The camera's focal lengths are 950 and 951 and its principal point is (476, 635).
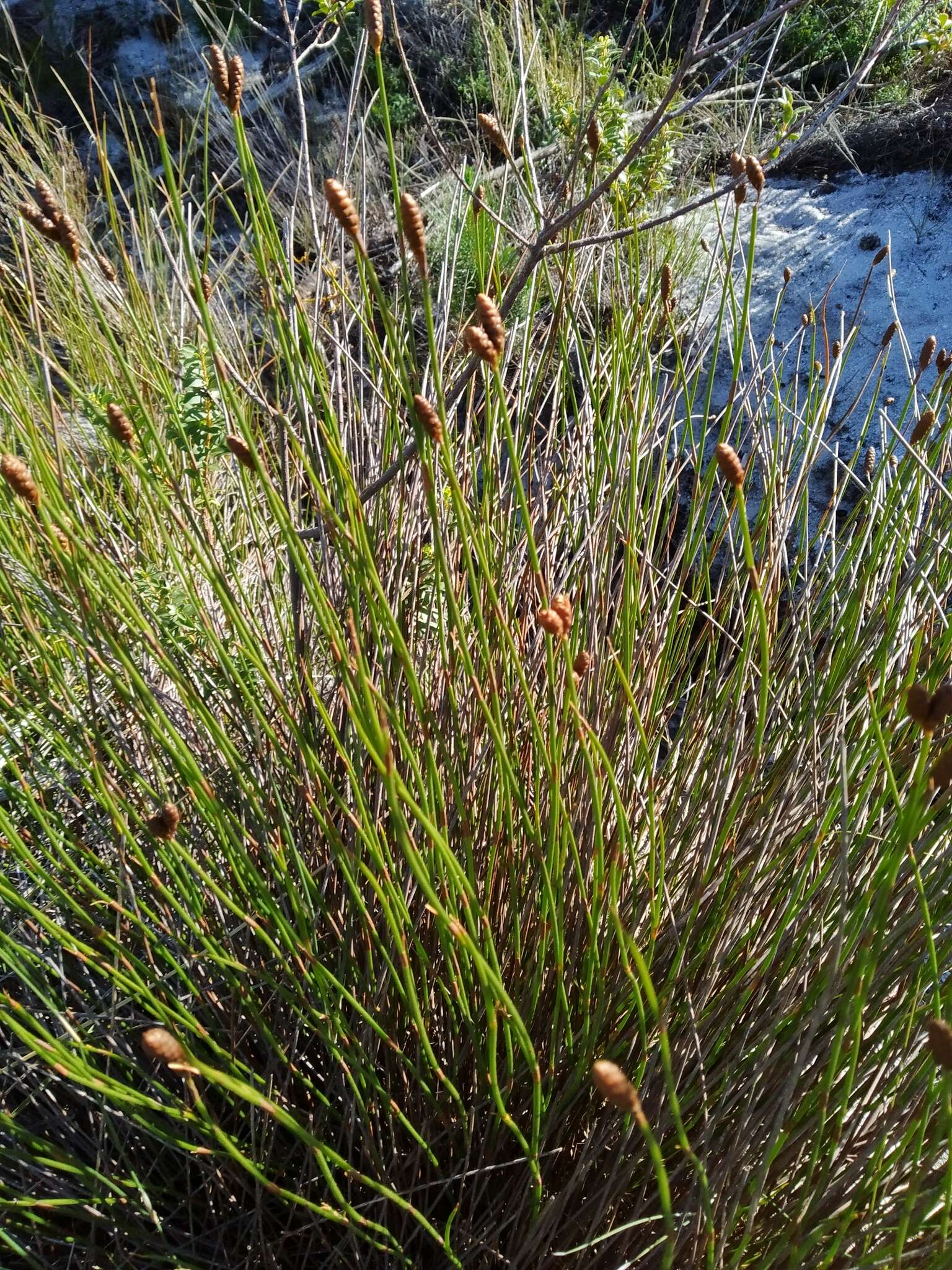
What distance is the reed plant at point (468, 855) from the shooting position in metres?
0.71

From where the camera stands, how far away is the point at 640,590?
3.29 ft

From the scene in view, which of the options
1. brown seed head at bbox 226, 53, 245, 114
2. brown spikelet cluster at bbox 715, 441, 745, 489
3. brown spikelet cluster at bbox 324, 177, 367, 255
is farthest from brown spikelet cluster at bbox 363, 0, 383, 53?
brown spikelet cluster at bbox 715, 441, 745, 489

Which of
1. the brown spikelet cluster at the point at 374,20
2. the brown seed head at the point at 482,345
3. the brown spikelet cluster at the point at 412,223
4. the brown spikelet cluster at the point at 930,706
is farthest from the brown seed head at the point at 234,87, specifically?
the brown spikelet cluster at the point at 930,706

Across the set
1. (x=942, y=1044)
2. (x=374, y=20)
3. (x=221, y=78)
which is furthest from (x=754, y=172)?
(x=942, y=1044)

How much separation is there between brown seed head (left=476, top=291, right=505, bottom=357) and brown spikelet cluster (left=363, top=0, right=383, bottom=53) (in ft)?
1.00

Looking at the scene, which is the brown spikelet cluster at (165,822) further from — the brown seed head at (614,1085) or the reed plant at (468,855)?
the brown seed head at (614,1085)

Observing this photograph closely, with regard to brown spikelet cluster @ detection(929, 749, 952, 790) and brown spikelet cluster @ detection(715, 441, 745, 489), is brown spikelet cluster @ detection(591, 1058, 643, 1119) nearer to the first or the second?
brown spikelet cluster @ detection(929, 749, 952, 790)

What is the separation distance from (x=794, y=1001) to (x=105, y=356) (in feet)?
5.41

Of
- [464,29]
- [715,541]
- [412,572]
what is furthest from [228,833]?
[464,29]

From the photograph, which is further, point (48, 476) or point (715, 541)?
point (715, 541)

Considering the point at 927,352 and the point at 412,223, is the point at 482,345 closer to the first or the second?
the point at 412,223

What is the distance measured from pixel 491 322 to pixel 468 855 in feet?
1.46

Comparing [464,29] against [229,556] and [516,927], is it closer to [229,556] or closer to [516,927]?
[229,556]

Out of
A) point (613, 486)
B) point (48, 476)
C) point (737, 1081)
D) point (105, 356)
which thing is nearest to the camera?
point (48, 476)
